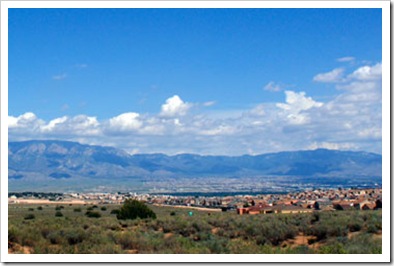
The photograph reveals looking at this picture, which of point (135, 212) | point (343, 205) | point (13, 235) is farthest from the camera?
point (343, 205)

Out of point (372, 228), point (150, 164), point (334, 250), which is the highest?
point (150, 164)

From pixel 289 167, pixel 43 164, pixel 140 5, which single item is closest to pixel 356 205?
pixel 140 5

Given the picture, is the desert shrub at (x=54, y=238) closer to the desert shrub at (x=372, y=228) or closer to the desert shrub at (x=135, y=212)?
the desert shrub at (x=135, y=212)

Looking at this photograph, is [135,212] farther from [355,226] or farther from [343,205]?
[343,205]

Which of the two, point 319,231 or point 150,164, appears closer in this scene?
point 319,231

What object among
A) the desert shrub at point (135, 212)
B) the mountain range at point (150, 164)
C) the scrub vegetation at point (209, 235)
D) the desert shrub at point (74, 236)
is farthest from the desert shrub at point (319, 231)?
the mountain range at point (150, 164)

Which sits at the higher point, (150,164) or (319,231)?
(150,164)

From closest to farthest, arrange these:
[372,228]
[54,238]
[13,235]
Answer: [13,235] < [54,238] < [372,228]

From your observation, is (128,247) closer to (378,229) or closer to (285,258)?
(285,258)

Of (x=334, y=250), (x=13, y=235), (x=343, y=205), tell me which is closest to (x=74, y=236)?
(x=13, y=235)

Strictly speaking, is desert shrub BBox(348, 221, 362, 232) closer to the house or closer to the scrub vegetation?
the scrub vegetation
